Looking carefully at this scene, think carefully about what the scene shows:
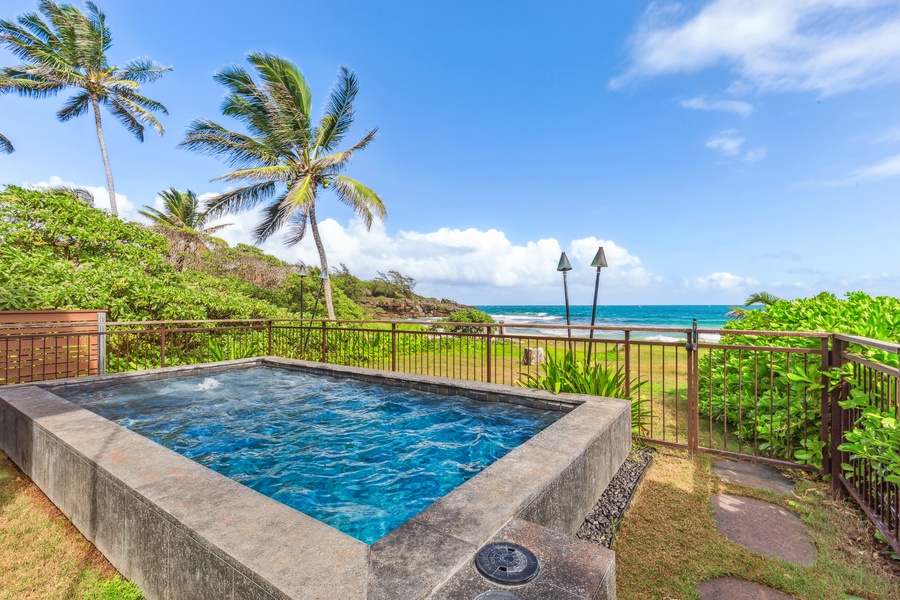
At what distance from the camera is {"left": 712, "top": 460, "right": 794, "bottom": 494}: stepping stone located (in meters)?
Answer: 2.90

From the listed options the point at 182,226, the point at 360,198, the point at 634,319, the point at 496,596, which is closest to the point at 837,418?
the point at 496,596

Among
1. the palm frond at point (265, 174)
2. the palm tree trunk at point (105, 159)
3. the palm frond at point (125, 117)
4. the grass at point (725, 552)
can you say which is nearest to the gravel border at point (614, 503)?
the grass at point (725, 552)

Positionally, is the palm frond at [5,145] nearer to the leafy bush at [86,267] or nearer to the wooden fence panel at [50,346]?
the leafy bush at [86,267]

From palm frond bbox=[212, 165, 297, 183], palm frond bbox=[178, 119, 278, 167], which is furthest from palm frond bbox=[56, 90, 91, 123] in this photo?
palm frond bbox=[212, 165, 297, 183]

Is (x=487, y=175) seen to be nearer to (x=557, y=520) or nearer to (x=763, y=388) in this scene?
(x=763, y=388)

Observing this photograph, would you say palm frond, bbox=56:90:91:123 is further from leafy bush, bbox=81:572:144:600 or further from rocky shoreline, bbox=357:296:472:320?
leafy bush, bbox=81:572:144:600

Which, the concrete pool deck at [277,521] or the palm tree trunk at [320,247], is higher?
the palm tree trunk at [320,247]

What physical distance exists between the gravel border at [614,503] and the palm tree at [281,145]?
9.97 m

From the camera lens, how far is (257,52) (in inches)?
421

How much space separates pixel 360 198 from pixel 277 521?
441 inches

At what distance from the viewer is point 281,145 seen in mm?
11289

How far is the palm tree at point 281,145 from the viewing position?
35.7ft

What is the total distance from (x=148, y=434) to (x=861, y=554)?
5.16 meters

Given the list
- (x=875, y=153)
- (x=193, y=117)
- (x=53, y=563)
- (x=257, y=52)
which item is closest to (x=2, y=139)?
(x=193, y=117)
